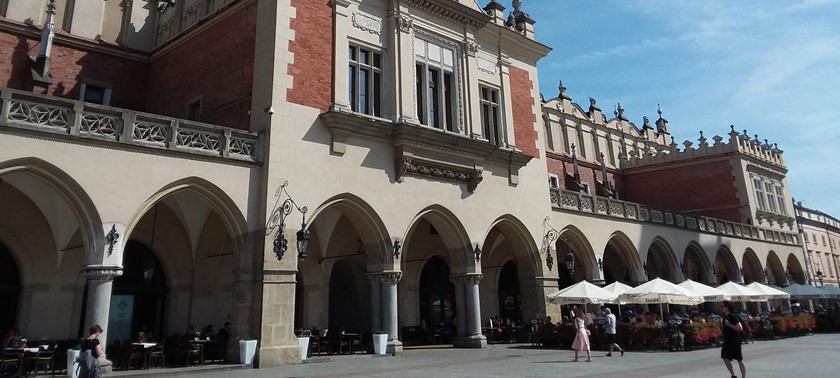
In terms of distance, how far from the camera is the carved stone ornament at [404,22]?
1923 centimetres

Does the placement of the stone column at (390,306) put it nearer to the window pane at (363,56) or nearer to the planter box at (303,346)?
the planter box at (303,346)

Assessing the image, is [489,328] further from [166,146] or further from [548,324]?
[166,146]

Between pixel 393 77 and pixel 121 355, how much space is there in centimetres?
1103

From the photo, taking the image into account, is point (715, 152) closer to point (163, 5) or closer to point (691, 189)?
point (691, 189)

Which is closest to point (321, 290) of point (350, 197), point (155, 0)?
point (350, 197)

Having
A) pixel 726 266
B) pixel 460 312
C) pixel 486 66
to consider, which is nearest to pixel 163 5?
pixel 486 66

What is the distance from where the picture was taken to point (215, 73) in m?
18.1

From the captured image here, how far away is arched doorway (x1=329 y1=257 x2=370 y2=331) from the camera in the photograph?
74.0ft

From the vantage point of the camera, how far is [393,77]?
18.8 m

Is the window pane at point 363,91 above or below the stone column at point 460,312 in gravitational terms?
above

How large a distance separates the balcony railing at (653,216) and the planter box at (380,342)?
9.91 meters

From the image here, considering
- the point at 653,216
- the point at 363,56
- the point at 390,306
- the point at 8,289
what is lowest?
the point at 390,306

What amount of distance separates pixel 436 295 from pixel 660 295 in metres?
8.53

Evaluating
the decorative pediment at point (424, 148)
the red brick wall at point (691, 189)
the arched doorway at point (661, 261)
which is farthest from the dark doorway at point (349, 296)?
the red brick wall at point (691, 189)
